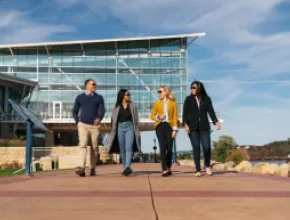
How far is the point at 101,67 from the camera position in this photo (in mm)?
54969

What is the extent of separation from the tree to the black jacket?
138 feet

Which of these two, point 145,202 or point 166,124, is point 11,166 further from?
point 145,202

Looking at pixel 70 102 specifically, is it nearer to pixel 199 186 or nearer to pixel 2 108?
pixel 2 108

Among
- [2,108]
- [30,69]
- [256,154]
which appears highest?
[30,69]

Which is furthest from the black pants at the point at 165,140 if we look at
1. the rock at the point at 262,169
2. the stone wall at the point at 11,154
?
the stone wall at the point at 11,154

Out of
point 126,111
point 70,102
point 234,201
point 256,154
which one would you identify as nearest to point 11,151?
point 126,111

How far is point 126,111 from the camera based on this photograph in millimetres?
8953

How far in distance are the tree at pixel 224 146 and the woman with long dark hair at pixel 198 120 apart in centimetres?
4215

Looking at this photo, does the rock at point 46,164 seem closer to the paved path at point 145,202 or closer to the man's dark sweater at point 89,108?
the man's dark sweater at point 89,108

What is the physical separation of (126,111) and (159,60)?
46.4 metres

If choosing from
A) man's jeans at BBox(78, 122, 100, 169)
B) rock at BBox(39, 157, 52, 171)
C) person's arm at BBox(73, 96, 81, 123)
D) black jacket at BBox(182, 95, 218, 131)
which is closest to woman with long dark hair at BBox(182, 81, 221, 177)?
black jacket at BBox(182, 95, 218, 131)

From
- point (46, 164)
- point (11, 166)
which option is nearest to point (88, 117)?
point (46, 164)

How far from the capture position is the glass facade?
176 ft

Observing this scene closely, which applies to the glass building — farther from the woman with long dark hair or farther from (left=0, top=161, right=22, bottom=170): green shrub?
the woman with long dark hair
